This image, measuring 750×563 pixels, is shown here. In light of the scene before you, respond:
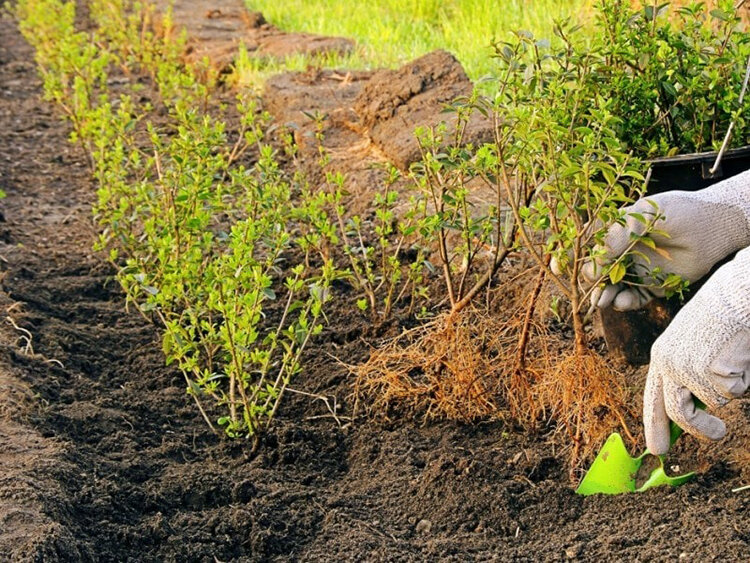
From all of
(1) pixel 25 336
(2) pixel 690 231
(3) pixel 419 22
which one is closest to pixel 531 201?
(2) pixel 690 231

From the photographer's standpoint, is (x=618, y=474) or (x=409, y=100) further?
(x=409, y=100)

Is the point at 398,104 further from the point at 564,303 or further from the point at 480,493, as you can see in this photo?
the point at 480,493

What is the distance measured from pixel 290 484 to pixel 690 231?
112 centimetres

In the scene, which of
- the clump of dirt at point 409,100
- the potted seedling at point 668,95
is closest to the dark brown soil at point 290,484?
the potted seedling at point 668,95

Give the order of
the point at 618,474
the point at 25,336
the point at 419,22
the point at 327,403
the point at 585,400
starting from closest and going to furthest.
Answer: the point at 618,474, the point at 585,400, the point at 327,403, the point at 25,336, the point at 419,22

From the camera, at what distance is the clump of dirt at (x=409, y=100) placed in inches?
181

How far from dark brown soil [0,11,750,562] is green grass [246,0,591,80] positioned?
2865 mm

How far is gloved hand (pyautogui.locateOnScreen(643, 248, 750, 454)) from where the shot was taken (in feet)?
6.73

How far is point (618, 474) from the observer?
249cm

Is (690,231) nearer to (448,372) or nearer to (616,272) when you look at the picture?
(616,272)

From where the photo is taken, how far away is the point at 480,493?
8.38ft

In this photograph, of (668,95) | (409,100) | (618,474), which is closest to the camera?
(618,474)

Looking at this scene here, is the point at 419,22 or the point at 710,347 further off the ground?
the point at 710,347

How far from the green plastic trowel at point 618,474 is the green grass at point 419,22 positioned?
3221 millimetres
